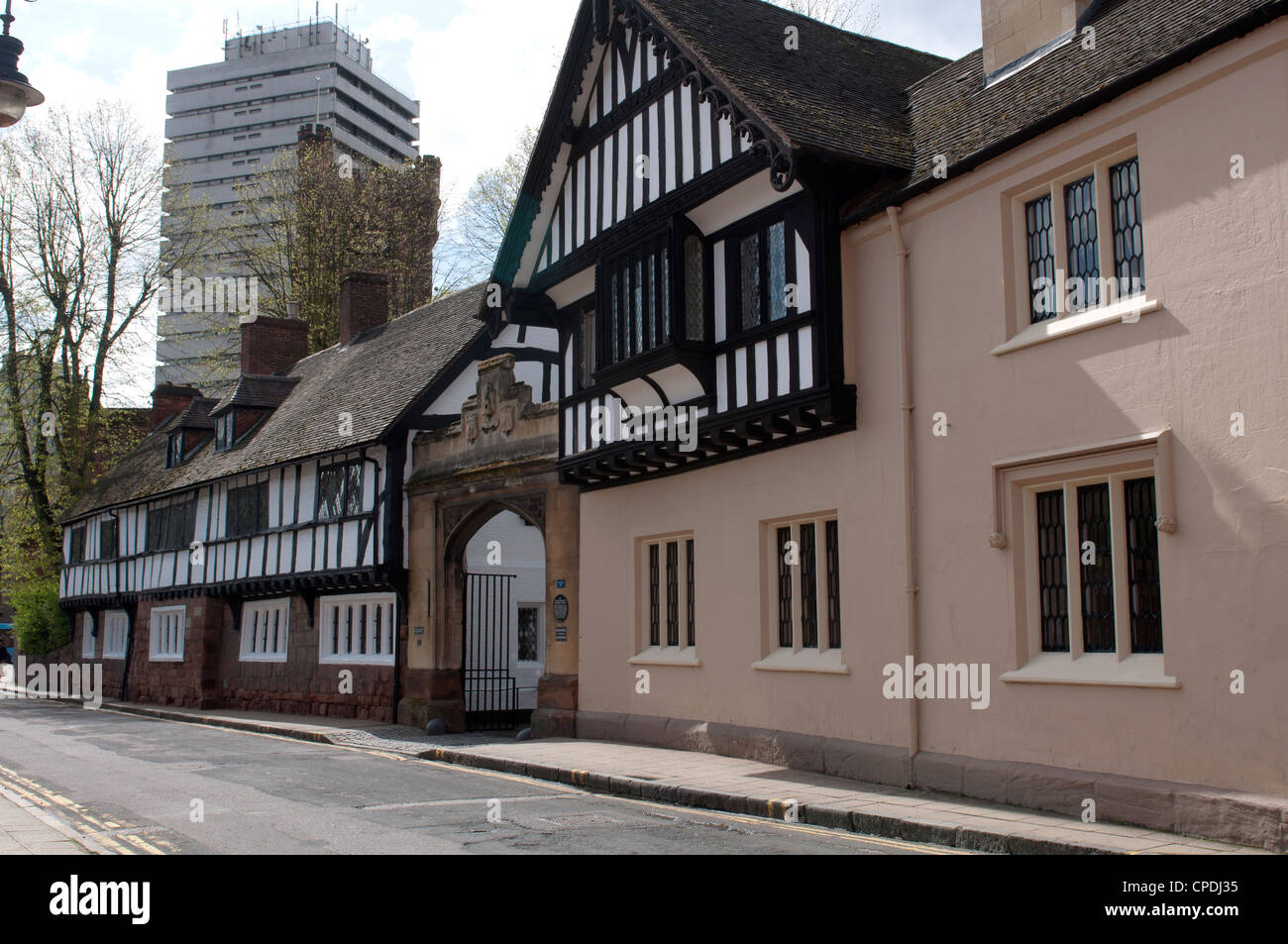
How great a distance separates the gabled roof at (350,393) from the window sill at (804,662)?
1063cm

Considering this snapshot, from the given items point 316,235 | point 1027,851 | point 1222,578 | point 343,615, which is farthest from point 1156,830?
point 316,235

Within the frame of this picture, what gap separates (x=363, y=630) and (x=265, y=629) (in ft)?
16.0

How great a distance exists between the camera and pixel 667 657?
15.5 meters

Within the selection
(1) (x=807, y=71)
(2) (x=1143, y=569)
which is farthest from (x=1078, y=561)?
(1) (x=807, y=71)

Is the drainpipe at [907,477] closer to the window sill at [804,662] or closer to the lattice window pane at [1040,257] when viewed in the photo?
the window sill at [804,662]

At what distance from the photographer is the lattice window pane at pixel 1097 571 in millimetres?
9930

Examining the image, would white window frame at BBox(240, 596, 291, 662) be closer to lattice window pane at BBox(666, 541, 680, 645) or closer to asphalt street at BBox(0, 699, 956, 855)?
asphalt street at BBox(0, 699, 956, 855)

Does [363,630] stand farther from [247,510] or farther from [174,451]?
[174,451]

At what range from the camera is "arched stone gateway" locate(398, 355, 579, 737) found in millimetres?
17875

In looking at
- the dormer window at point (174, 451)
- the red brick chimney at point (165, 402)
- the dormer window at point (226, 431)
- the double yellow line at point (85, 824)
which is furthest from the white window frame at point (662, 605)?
the red brick chimney at point (165, 402)

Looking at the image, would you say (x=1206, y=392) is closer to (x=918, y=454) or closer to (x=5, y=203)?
(x=918, y=454)

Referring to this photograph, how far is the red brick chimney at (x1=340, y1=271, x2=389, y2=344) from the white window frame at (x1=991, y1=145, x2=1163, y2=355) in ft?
74.3

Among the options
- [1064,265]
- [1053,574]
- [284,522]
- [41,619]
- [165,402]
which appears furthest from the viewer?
[165,402]

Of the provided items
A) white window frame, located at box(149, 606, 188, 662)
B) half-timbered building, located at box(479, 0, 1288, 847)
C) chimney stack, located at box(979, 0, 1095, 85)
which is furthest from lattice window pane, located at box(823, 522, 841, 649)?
white window frame, located at box(149, 606, 188, 662)
